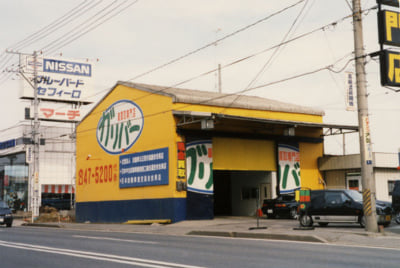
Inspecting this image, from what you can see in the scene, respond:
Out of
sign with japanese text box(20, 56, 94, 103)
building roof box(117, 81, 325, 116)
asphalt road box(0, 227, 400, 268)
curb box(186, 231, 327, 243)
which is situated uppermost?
sign with japanese text box(20, 56, 94, 103)

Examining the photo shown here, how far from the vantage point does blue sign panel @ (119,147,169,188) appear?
1110 inches

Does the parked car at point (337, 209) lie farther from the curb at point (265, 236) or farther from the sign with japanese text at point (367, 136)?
the curb at point (265, 236)

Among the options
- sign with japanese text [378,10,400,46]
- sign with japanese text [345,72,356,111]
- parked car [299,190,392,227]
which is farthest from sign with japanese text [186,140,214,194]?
sign with japanese text [378,10,400,46]

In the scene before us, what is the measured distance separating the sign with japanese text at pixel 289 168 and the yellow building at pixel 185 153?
0.06 meters

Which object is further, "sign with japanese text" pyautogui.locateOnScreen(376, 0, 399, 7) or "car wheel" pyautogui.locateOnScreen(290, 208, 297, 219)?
"car wheel" pyautogui.locateOnScreen(290, 208, 297, 219)

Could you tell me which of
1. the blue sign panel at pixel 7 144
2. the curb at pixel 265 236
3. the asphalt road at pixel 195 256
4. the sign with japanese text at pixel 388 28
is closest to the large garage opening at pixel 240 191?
the curb at pixel 265 236

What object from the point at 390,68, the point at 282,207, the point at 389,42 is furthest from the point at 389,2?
the point at 282,207

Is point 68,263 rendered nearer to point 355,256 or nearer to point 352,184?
point 355,256

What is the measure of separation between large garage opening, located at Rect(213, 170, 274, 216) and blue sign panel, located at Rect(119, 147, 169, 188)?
22.8 feet

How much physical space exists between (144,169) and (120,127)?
414 centimetres

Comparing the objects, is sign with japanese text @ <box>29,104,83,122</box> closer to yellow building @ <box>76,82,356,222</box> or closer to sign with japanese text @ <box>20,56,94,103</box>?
sign with japanese text @ <box>20,56,94,103</box>

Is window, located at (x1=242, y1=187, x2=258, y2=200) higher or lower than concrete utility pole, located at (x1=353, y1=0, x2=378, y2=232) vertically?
lower

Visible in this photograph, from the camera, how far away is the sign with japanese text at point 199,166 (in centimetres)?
2784

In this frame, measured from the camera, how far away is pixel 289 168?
3234cm
